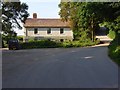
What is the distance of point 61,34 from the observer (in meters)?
78.2

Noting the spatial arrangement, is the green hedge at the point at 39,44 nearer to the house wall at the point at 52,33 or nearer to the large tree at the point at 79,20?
the large tree at the point at 79,20

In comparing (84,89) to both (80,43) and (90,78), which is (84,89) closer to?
(90,78)

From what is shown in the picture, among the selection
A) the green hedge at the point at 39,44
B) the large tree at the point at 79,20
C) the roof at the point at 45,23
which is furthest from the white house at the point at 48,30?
the green hedge at the point at 39,44

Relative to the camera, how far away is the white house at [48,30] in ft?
254

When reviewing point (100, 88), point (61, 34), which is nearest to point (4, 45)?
point (61, 34)

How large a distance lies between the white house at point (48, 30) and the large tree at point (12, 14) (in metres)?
23.8

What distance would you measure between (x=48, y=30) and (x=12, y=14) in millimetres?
28995

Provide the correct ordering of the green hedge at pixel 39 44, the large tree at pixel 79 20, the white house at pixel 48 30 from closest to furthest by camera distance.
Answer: the large tree at pixel 79 20, the green hedge at pixel 39 44, the white house at pixel 48 30

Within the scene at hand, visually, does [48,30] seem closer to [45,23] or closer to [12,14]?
[45,23]

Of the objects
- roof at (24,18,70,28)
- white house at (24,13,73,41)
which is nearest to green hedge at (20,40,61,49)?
white house at (24,13,73,41)

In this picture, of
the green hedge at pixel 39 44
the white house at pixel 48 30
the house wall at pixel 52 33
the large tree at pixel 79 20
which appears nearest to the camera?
the large tree at pixel 79 20

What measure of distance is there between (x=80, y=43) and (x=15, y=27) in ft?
37.4

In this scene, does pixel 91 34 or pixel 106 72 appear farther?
pixel 91 34

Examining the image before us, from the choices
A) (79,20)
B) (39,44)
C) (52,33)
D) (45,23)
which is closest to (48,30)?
(52,33)
